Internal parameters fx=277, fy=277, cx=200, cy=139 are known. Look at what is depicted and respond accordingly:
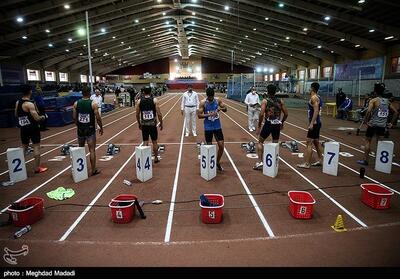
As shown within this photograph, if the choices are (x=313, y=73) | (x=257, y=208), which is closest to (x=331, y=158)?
(x=257, y=208)

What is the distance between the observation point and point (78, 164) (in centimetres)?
625

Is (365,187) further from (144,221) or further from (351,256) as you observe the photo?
(144,221)

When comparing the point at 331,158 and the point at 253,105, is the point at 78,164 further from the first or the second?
the point at 253,105

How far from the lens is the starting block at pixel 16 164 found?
6.12 metres

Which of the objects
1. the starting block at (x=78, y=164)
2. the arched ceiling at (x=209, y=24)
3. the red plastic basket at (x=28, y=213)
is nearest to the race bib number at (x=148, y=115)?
the starting block at (x=78, y=164)

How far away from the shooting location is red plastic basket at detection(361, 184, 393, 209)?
4.71 meters

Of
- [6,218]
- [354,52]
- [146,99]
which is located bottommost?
[6,218]

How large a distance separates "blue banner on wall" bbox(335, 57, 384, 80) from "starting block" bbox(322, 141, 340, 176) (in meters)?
28.0

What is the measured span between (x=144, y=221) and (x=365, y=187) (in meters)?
3.98

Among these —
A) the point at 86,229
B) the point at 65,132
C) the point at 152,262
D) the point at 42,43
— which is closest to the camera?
the point at 152,262

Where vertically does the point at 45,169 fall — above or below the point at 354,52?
below

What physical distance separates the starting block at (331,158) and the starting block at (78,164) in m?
5.64

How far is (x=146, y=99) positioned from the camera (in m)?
7.17
